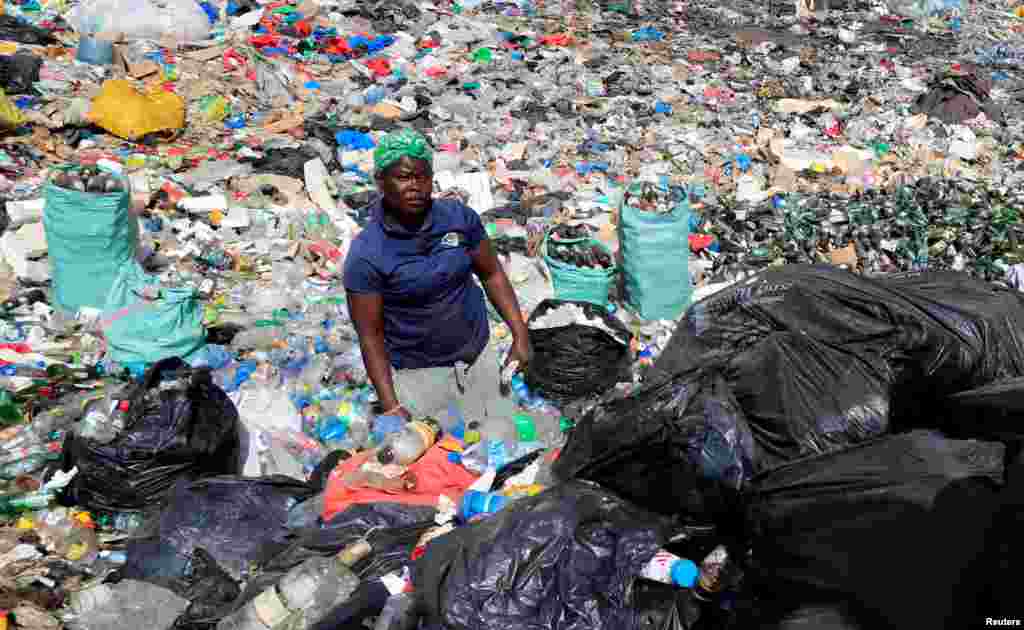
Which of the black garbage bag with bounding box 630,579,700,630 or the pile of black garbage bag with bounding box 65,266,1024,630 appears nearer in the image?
the pile of black garbage bag with bounding box 65,266,1024,630

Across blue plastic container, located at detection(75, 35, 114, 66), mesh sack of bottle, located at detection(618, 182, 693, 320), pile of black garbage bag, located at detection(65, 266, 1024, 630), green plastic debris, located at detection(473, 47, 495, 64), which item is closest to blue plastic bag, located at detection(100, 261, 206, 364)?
pile of black garbage bag, located at detection(65, 266, 1024, 630)

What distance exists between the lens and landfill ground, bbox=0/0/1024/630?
2201 millimetres

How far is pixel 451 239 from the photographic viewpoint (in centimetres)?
339

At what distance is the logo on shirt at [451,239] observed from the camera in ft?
11.1

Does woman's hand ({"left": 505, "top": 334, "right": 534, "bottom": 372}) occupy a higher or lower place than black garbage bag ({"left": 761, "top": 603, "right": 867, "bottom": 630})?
lower

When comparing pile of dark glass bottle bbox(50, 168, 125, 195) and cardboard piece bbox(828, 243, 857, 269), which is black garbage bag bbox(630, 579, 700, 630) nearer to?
pile of dark glass bottle bbox(50, 168, 125, 195)

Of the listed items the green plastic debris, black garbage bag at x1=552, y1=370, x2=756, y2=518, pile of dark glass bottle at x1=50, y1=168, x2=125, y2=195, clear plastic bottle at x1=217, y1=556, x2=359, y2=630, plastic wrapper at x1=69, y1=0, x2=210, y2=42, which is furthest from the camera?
the green plastic debris

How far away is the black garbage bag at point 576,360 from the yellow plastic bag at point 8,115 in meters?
4.94

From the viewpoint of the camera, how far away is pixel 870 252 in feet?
Answer: 19.0

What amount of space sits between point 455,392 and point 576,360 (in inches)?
25.7

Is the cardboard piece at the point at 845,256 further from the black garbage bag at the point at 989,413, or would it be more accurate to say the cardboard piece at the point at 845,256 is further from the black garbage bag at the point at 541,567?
the black garbage bag at the point at 541,567

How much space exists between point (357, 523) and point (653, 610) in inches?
41.6

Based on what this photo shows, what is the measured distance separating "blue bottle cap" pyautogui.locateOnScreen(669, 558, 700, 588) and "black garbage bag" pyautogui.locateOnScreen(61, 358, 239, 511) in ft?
6.53

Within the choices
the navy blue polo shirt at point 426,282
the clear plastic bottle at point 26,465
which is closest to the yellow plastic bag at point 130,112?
the clear plastic bottle at point 26,465
